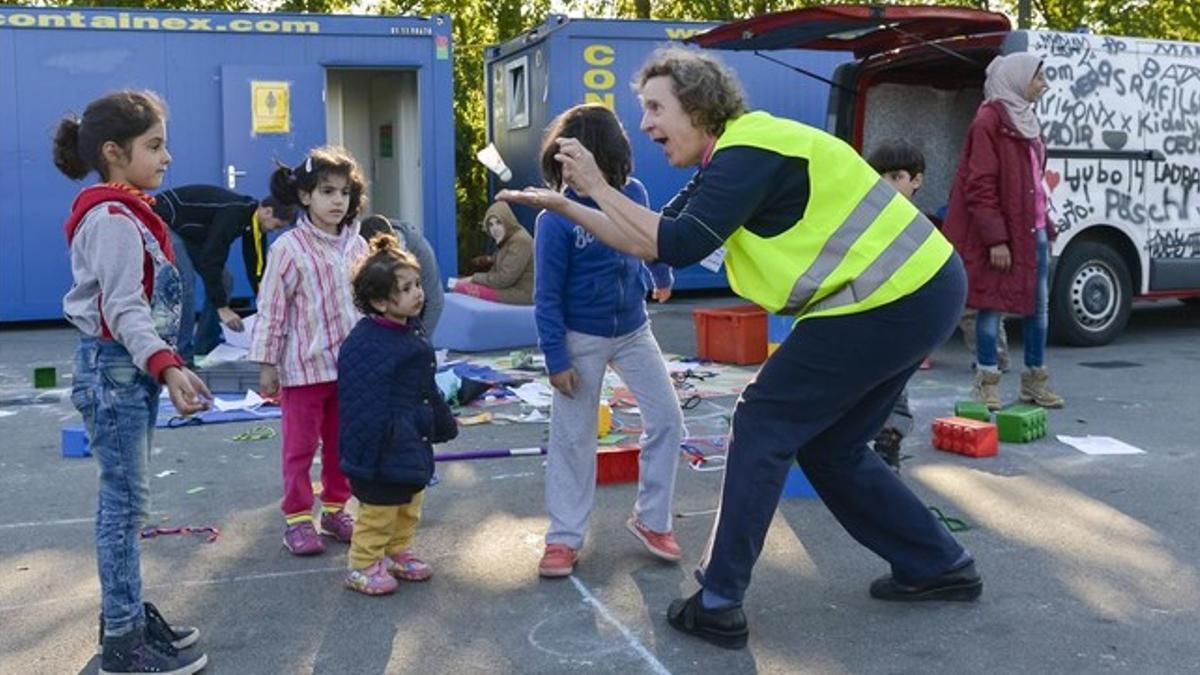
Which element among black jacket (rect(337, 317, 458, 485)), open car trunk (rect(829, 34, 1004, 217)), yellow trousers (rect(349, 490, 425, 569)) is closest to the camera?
black jacket (rect(337, 317, 458, 485))

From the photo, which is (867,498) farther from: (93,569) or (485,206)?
(485,206)

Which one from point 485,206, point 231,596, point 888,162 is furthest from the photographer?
point 485,206

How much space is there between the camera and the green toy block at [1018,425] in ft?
22.1

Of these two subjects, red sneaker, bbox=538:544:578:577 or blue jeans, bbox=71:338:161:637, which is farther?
red sneaker, bbox=538:544:578:577

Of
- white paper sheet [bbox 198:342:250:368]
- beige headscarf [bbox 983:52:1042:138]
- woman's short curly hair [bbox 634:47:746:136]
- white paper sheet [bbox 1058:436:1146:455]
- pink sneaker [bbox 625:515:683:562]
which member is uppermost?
beige headscarf [bbox 983:52:1042:138]

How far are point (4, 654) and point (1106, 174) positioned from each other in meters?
8.28

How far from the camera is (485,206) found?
1709 centimetres

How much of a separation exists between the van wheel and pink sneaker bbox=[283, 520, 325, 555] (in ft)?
21.9

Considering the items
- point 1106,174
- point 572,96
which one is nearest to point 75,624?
point 1106,174

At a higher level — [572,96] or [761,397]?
[572,96]

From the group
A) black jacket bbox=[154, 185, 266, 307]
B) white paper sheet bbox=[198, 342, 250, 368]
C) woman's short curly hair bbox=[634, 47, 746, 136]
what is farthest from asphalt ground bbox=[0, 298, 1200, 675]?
black jacket bbox=[154, 185, 266, 307]

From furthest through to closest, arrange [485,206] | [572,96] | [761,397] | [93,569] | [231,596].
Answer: [485,206] → [572,96] → [93,569] → [231,596] → [761,397]

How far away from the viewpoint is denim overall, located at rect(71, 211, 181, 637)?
3.65 m

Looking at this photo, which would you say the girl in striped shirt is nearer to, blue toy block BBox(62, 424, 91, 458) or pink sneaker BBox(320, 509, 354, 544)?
pink sneaker BBox(320, 509, 354, 544)
